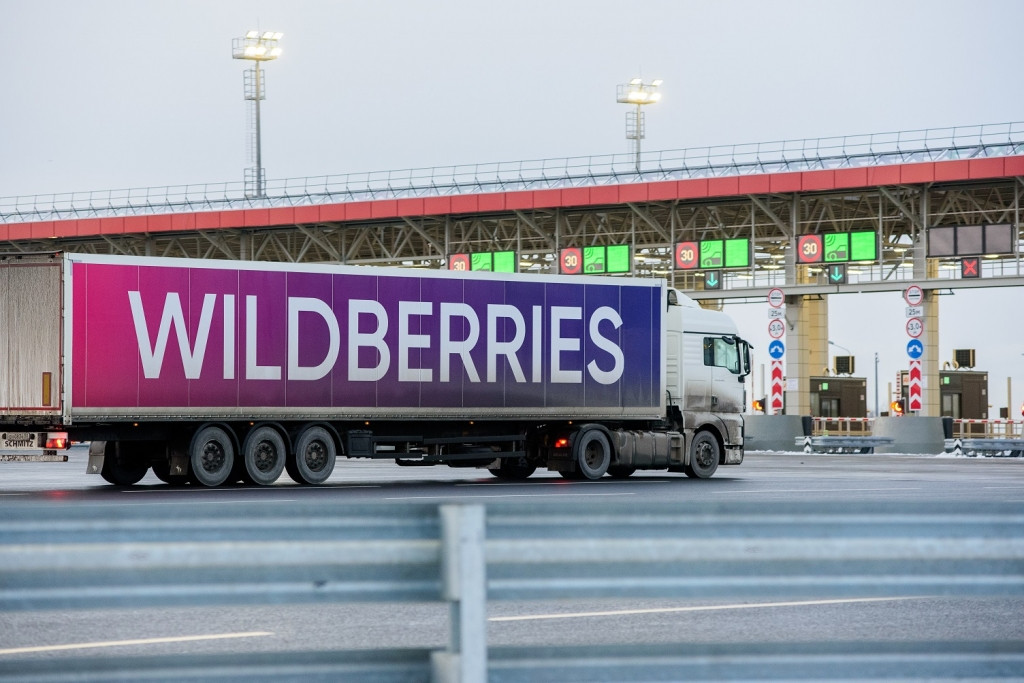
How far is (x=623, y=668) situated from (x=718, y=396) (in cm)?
2254

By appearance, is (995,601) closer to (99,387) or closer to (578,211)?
(99,387)

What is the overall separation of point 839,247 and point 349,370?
1260 inches

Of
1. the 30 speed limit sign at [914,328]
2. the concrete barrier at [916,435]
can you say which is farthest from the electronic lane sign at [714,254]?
the concrete barrier at [916,435]

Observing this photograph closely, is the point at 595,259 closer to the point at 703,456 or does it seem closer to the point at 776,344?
the point at 776,344

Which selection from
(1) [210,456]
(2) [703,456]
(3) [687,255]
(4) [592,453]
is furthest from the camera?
(3) [687,255]

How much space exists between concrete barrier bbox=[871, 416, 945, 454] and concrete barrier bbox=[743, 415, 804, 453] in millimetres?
2776

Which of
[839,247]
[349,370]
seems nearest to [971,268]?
[839,247]

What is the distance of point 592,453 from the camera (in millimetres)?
26266

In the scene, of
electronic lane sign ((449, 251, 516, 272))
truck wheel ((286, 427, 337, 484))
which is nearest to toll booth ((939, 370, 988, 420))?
electronic lane sign ((449, 251, 516, 272))

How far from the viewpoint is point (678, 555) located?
4.89 metres

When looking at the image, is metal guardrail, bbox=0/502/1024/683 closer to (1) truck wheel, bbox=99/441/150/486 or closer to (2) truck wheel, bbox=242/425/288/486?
(2) truck wheel, bbox=242/425/288/486

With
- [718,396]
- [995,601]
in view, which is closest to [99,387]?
[718,396]

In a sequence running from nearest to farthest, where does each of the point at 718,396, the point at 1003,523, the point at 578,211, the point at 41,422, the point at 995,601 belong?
the point at 1003,523, the point at 995,601, the point at 41,422, the point at 718,396, the point at 578,211

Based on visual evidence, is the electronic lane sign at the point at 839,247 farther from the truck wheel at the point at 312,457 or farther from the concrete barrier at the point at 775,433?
the truck wheel at the point at 312,457
